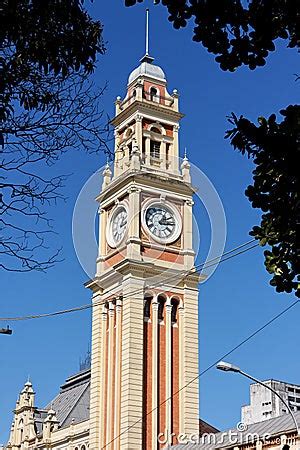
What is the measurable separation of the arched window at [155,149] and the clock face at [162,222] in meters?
3.99

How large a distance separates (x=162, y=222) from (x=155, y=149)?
5.69 metres

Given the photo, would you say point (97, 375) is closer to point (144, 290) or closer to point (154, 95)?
point (144, 290)

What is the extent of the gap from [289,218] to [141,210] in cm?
4677

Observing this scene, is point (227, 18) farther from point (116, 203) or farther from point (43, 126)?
point (116, 203)

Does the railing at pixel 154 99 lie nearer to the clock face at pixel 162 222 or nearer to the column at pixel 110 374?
the clock face at pixel 162 222

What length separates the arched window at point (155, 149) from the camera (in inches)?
2292

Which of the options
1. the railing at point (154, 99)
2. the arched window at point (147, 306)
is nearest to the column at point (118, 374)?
the arched window at point (147, 306)

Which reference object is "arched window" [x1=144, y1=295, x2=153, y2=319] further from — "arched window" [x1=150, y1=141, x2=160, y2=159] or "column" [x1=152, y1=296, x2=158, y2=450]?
"arched window" [x1=150, y1=141, x2=160, y2=159]

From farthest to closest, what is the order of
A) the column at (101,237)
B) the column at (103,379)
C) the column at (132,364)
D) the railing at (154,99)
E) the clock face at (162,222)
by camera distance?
1. the railing at (154,99)
2. the column at (101,237)
3. the clock face at (162,222)
4. the column at (103,379)
5. the column at (132,364)

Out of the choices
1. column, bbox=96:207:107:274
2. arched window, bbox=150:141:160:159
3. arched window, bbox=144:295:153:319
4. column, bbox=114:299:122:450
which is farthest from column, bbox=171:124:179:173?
column, bbox=114:299:122:450

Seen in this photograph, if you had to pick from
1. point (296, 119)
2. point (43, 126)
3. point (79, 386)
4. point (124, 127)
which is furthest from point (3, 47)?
point (79, 386)

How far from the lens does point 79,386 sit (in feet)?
229

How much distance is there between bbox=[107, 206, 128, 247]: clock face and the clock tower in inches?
2.6

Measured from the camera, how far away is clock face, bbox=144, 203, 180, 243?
55.4 m
